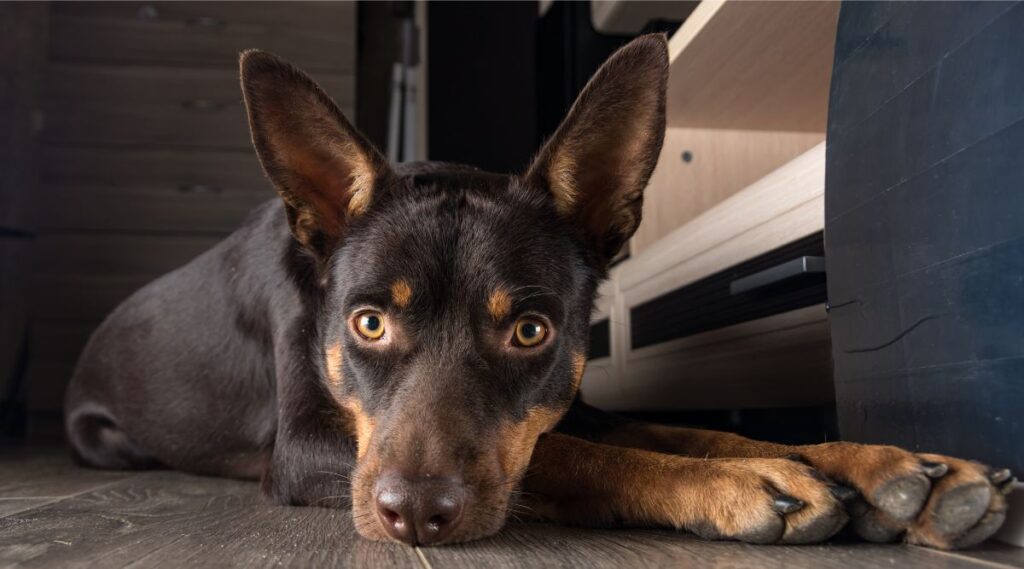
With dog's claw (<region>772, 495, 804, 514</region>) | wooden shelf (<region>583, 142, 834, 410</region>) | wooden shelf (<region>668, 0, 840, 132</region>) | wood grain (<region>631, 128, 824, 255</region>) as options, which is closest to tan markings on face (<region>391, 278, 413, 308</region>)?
wooden shelf (<region>583, 142, 834, 410</region>)

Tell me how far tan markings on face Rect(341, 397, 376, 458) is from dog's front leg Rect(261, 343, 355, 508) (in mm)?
59

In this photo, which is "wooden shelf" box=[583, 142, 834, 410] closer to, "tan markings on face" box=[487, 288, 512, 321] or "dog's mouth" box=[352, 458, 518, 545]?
"tan markings on face" box=[487, 288, 512, 321]

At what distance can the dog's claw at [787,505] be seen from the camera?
1236 mm

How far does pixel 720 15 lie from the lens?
242cm

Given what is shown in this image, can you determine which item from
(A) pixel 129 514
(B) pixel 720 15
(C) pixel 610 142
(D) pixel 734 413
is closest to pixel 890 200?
(C) pixel 610 142

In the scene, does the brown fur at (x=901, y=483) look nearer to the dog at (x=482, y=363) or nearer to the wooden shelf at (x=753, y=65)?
the dog at (x=482, y=363)

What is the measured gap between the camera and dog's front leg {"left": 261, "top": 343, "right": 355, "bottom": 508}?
5.80 ft

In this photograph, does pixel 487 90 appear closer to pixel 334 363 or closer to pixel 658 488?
pixel 334 363

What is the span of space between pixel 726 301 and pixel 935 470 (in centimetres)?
136

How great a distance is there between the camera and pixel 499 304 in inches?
59.4

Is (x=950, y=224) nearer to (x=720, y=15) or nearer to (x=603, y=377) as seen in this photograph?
(x=720, y=15)

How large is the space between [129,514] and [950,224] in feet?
5.09

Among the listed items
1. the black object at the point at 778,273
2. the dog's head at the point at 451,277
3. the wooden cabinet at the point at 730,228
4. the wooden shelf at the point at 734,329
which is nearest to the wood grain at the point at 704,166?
the wooden cabinet at the point at 730,228

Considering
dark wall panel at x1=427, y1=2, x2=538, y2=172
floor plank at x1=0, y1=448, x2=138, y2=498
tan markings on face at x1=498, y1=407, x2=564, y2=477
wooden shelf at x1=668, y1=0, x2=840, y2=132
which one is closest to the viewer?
tan markings on face at x1=498, y1=407, x2=564, y2=477
